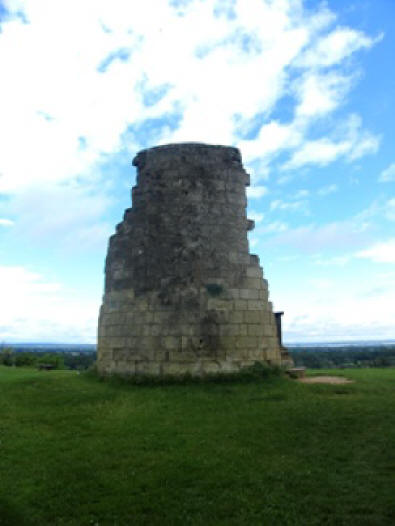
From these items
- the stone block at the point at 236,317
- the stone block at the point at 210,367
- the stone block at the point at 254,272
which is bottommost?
the stone block at the point at 210,367

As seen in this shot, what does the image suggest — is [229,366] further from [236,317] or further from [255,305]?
[255,305]

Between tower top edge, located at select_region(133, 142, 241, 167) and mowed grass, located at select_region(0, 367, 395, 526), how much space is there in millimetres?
5860

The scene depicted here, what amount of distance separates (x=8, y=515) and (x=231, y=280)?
311 inches

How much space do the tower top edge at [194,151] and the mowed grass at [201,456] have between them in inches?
231

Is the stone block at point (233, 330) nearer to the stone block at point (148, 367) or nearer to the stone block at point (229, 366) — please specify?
the stone block at point (229, 366)

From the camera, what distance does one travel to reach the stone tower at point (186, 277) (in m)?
11.9

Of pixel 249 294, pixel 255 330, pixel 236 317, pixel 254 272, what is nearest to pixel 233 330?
pixel 236 317

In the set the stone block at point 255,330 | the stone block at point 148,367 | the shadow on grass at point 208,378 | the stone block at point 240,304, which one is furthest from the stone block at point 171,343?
the stone block at point 255,330

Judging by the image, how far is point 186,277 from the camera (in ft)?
40.1

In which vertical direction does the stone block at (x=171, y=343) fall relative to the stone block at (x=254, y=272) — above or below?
below

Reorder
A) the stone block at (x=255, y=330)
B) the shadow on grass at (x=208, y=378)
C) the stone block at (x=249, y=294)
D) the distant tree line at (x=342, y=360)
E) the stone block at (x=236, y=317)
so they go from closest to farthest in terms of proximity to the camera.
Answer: the shadow on grass at (x=208, y=378), the stone block at (x=236, y=317), the stone block at (x=255, y=330), the stone block at (x=249, y=294), the distant tree line at (x=342, y=360)

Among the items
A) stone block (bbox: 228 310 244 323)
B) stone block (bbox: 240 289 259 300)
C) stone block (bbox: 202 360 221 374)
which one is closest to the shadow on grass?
stone block (bbox: 202 360 221 374)

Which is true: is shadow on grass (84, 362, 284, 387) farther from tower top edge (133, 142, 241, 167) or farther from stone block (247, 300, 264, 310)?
tower top edge (133, 142, 241, 167)

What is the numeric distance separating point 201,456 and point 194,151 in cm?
817
